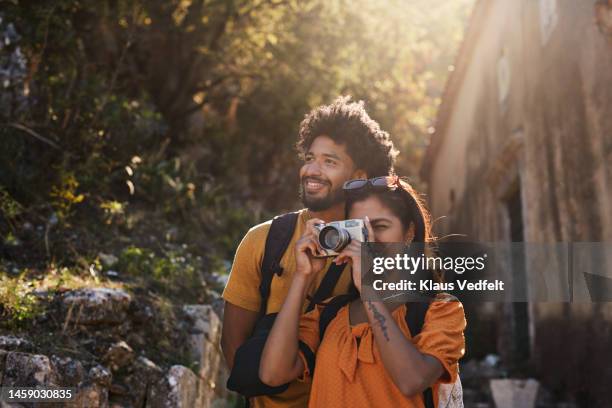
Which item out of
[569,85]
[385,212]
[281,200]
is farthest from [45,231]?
[281,200]

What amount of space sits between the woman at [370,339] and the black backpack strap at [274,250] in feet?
1.26

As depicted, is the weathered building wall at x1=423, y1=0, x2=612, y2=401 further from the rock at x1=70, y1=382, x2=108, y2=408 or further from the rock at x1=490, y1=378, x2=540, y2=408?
the rock at x1=70, y1=382, x2=108, y2=408

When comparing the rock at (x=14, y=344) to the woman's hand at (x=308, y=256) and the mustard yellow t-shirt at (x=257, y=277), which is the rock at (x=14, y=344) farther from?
the woman's hand at (x=308, y=256)

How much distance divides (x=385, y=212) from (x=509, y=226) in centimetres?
784

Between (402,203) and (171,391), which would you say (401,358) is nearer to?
(402,203)

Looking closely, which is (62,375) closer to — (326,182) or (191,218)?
(326,182)

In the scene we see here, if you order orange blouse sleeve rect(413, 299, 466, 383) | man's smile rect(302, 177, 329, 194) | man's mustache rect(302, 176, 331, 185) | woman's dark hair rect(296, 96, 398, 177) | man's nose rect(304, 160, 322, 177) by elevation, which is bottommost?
orange blouse sleeve rect(413, 299, 466, 383)

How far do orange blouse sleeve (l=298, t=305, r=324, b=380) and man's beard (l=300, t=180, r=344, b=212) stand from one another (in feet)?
1.86

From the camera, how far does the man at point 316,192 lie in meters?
3.17

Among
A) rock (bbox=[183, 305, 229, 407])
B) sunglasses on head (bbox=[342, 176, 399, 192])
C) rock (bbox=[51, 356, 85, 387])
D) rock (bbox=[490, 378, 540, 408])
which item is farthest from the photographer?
rock (bbox=[490, 378, 540, 408])

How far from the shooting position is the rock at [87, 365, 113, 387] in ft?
12.5

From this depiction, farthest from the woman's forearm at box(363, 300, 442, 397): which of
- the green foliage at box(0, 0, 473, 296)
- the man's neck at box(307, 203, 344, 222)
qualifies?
the green foliage at box(0, 0, 473, 296)

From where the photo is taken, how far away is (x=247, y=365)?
259cm

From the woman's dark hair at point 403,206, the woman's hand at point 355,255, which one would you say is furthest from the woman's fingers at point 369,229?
the woman's dark hair at point 403,206
